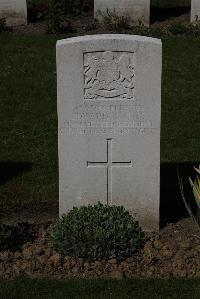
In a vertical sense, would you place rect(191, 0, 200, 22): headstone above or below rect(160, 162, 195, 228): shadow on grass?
above

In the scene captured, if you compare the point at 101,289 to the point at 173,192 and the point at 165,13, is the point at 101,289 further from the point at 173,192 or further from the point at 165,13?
the point at 165,13

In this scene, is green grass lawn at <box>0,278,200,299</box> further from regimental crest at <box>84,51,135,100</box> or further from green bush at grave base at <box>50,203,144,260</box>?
regimental crest at <box>84,51,135,100</box>

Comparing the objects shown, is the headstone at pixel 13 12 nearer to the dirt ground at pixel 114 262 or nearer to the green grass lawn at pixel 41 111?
the green grass lawn at pixel 41 111

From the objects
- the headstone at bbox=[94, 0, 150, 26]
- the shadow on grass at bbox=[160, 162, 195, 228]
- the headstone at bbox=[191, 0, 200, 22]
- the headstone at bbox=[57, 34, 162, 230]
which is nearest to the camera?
the headstone at bbox=[57, 34, 162, 230]

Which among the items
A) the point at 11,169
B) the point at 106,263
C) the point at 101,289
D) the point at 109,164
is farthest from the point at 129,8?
the point at 101,289

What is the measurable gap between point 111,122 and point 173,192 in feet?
5.88

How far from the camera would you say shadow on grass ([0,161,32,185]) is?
9281mm

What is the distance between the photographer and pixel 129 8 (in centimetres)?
1659

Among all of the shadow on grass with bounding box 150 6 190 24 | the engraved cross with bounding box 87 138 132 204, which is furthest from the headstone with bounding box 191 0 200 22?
the engraved cross with bounding box 87 138 132 204

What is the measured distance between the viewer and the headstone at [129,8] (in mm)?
16547

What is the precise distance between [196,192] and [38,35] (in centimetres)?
928

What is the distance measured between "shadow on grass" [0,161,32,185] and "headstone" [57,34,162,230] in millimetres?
1815

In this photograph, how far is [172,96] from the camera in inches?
489

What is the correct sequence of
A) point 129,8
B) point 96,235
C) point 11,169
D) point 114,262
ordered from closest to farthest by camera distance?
point 96,235
point 114,262
point 11,169
point 129,8
